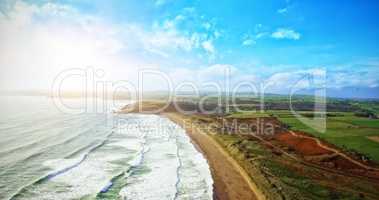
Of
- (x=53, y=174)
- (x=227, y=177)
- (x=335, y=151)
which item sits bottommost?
(x=227, y=177)

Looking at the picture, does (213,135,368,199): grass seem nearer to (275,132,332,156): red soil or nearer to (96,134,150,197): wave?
(275,132,332,156): red soil

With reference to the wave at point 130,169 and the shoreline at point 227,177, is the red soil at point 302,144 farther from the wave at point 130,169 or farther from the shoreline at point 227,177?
the wave at point 130,169

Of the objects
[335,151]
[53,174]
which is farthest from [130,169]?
[335,151]

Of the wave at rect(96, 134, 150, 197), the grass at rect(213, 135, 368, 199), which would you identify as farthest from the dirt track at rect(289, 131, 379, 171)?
the wave at rect(96, 134, 150, 197)

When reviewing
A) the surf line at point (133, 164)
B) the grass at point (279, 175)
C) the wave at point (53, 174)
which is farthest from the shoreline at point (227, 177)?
the wave at point (53, 174)

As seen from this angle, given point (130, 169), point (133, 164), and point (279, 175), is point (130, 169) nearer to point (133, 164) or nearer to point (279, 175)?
point (133, 164)

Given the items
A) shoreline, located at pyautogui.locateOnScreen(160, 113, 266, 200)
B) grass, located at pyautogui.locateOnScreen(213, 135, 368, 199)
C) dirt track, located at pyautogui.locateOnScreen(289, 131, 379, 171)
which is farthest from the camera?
dirt track, located at pyautogui.locateOnScreen(289, 131, 379, 171)
